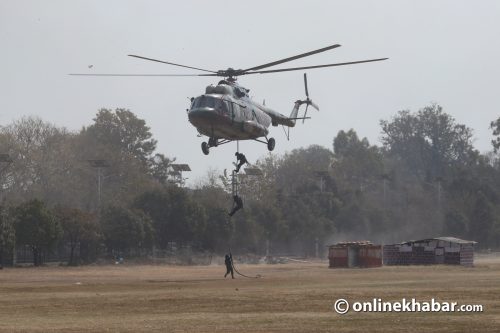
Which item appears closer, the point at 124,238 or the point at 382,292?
the point at 382,292

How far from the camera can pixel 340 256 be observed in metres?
88.2

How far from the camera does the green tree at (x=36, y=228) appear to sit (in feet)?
296

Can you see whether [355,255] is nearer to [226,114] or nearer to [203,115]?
[226,114]

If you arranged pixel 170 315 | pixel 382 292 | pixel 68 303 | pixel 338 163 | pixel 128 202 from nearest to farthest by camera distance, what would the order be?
pixel 170 315
pixel 68 303
pixel 382 292
pixel 128 202
pixel 338 163

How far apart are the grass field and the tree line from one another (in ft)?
123

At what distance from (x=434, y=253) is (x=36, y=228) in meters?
36.3

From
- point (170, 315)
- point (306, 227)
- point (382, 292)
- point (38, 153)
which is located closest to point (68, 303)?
point (170, 315)

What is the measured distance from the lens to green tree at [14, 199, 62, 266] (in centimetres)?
9031

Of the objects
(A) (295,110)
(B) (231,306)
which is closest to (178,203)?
(A) (295,110)

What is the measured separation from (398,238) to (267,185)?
21627 millimetres

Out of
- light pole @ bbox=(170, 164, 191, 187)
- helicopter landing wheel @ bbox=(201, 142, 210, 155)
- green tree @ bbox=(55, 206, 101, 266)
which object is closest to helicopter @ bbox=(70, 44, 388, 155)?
helicopter landing wheel @ bbox=(201, 142, 210, 155)

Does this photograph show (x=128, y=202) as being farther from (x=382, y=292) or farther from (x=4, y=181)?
(x=382, y=292)

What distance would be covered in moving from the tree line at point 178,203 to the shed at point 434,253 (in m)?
28.6

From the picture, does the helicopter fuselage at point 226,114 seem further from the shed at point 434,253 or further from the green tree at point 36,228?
the green tree at point 36,228
